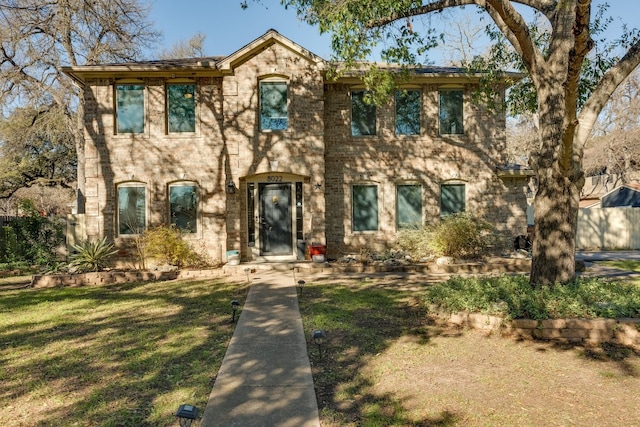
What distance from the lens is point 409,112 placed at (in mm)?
13344

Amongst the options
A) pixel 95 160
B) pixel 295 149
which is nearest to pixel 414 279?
pixel 295 149

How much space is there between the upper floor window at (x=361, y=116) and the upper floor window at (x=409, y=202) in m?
2.23

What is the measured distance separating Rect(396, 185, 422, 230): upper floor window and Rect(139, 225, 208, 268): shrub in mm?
6986

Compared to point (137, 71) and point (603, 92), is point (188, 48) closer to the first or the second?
point (137, 71)

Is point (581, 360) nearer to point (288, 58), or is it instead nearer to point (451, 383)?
point (451, 383)

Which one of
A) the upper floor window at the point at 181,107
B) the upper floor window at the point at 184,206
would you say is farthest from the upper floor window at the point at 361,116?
the upper floor window at the point at 184,206

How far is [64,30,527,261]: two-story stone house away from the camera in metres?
12.1

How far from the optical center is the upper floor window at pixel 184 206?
12.4m

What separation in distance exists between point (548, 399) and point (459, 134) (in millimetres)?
10903

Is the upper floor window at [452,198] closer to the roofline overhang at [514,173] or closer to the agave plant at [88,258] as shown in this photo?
the roofline overhang at [514,173]

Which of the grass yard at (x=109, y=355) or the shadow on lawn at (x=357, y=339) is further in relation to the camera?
the grass yard at (x=109, y=355)

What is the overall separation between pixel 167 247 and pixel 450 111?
10.2 m

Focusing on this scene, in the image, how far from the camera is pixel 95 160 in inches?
482

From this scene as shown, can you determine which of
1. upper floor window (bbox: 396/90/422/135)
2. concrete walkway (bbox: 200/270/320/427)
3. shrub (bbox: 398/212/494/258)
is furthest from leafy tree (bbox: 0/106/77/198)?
concrete walkway (bbox: 200/270/320/427)
